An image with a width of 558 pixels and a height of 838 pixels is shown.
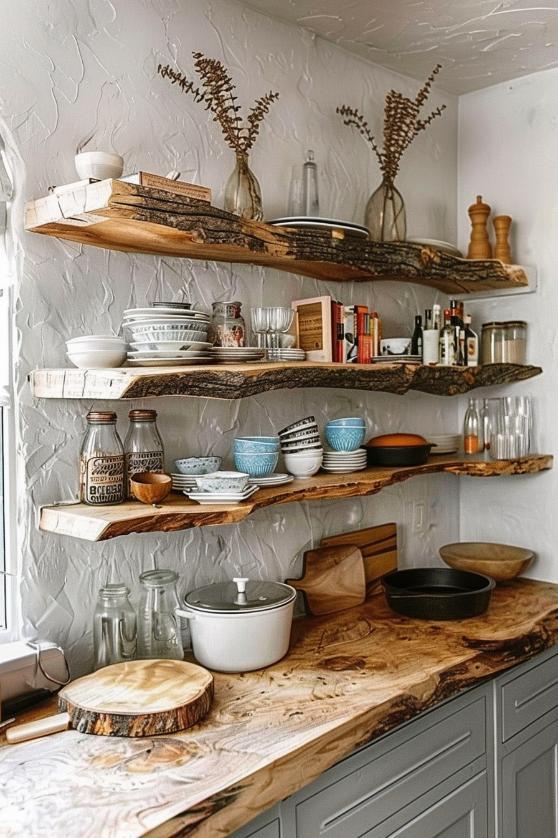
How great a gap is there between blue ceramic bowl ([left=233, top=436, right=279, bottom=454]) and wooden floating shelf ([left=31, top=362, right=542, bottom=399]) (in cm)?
15

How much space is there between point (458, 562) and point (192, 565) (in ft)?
3.26

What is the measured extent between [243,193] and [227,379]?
22.1 inches

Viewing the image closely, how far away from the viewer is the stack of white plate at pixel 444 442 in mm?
2791

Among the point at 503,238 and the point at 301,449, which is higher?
the point at 503,238

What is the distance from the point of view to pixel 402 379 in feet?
7.85

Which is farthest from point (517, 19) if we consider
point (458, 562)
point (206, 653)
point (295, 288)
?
point (206, 653)

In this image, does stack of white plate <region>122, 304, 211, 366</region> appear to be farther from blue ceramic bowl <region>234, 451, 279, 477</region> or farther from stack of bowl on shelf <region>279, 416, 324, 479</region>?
stack of bowl on shelf <region>279, 416, 324, 479</region>

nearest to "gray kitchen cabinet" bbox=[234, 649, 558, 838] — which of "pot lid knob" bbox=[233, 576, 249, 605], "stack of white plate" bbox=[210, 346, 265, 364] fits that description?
"pot lid knob" bbox=[233, 576, 249, 605]

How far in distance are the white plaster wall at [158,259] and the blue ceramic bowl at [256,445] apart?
135 millimetres

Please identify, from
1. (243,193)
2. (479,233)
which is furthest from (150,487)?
(479,233)

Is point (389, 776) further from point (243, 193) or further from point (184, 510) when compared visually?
point (243, 193)

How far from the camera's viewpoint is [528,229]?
9.29 feet

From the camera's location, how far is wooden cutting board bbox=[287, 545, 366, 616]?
2365 millimetres

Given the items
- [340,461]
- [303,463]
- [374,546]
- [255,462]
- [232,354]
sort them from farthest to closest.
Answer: [374,546], [340,461], [303,463], [255,462], [232,354]
